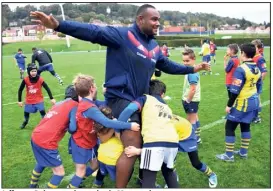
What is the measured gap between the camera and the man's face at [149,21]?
3980 mm

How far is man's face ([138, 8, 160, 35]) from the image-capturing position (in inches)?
157

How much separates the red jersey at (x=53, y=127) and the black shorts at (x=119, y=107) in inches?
25.7

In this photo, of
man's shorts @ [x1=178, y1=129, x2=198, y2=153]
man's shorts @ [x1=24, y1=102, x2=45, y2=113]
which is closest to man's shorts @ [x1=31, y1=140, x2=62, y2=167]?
man's shorts @ [x1=178, y1=129, x2=198, y2=153]

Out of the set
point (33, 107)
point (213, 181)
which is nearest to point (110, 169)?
point (213, 181)

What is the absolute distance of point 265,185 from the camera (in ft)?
16.8

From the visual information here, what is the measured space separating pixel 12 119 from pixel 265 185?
6799mm

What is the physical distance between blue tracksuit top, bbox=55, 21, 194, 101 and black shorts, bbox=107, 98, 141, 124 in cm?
6

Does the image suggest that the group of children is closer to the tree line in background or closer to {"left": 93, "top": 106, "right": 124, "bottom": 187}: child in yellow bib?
{"left": 93, "top": 106, "right": 124, "bottom": 187}: child in yellow bib

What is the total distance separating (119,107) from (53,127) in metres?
1.01

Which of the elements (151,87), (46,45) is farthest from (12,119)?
(46,45)

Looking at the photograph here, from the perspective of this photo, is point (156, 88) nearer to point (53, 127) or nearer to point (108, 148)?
point (108, 148)

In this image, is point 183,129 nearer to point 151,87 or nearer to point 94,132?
point 151,87

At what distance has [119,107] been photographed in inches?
162

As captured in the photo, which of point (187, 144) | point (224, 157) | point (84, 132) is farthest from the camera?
point (224, 157)
